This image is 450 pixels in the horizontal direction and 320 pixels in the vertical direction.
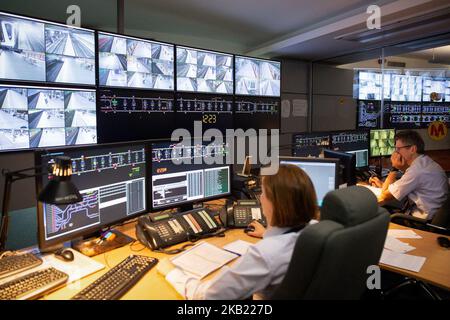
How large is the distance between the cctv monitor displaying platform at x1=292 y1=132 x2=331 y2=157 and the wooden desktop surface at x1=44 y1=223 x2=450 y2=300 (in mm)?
1204

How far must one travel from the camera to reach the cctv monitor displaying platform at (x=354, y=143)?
3241 millimetres

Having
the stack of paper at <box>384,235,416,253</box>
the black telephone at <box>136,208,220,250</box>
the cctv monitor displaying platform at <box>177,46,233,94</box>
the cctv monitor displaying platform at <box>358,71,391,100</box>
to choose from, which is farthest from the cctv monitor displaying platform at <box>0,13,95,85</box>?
the cctv monitor displaying platform at <box>358,71,391,100</box>

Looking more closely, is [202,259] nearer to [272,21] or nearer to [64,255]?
→ [64,255]

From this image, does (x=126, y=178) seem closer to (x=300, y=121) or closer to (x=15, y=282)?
(x=15, y=282)

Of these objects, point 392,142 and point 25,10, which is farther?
point 392,142

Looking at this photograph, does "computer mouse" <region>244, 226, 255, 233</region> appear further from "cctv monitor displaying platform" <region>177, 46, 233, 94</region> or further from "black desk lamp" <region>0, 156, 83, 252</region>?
"cctv monitor displaying platform" <region>177, 46, 233, 94</region>

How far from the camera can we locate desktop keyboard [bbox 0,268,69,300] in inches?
45.7

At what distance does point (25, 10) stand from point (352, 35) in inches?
138

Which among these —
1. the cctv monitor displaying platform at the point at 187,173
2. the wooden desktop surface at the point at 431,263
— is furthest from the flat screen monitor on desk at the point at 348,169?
the cctv monitor displaying platform at the point at 187,173

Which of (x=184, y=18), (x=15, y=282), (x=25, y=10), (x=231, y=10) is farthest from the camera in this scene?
(x=184, y=18)

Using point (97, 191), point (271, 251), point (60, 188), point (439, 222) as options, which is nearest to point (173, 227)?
point (97, 191)

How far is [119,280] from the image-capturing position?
130cm

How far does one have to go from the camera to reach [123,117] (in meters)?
3.12
